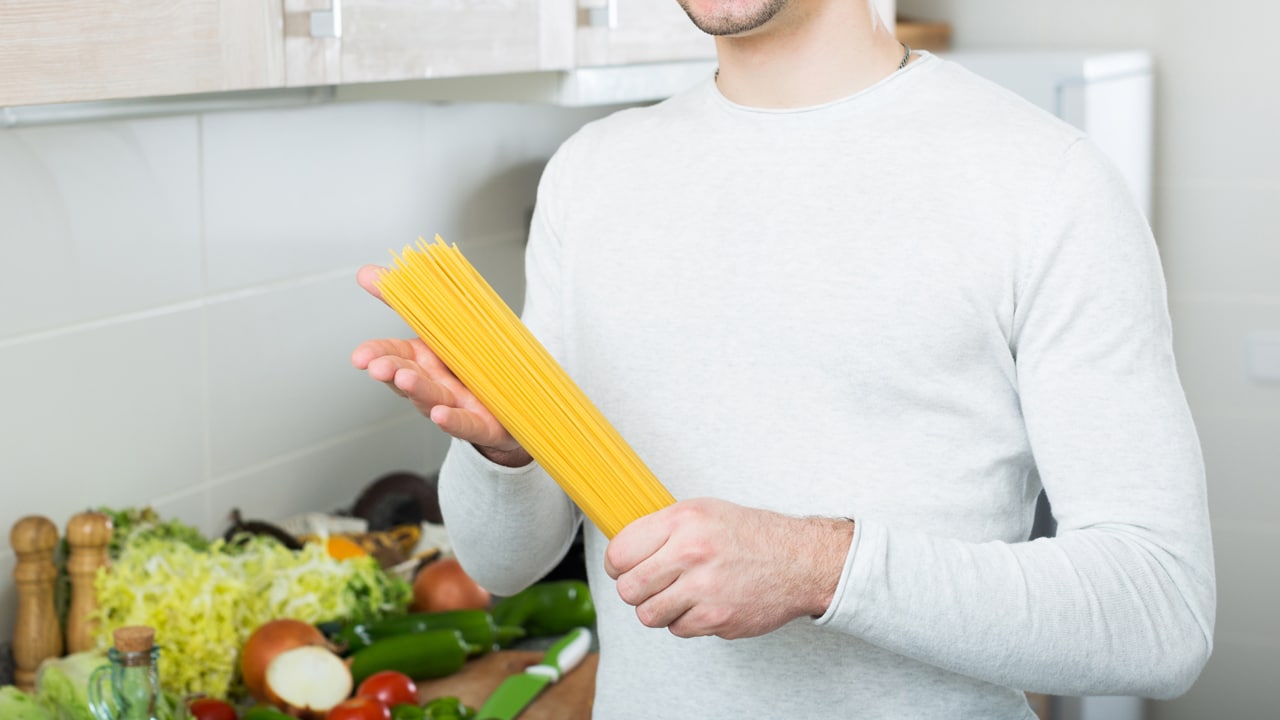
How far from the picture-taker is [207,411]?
5.50ft

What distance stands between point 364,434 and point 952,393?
1188 mm

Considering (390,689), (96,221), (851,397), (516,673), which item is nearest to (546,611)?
(516,673)

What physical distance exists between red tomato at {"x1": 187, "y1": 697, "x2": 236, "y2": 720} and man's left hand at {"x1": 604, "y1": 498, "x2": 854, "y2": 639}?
0.72 meters

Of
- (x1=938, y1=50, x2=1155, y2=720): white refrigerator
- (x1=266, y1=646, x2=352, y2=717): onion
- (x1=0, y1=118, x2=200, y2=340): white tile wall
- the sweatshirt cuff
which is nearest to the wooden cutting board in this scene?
(x1=266, y1=646, x2=352, y2=717): onion

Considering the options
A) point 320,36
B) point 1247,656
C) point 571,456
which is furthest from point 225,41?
point 1247,656

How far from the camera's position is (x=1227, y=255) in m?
2.61

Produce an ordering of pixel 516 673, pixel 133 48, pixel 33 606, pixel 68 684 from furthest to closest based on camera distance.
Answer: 1. pixel 516 673
2. pixel 33 606
3. pixel 68 684
4. pixel 133 48

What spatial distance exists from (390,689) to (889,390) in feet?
2.35

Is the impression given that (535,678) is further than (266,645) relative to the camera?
Yes

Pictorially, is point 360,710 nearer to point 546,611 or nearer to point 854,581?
point 546,611

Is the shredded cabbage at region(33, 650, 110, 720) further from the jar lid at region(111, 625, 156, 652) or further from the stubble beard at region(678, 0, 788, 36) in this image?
the stubble beard at region(678, 0, 788, 36)

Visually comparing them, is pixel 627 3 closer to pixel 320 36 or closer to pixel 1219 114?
pixel 320 36

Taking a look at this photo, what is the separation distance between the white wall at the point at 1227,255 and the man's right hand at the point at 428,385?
209cm

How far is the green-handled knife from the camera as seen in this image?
4.85 ft
